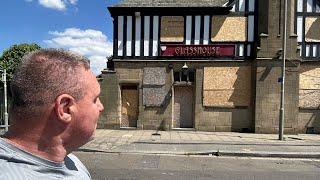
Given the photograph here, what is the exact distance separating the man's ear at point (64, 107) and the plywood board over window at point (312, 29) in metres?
20.2

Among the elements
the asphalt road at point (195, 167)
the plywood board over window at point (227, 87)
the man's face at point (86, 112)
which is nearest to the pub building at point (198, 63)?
the plywood board over window at point (227, 87)

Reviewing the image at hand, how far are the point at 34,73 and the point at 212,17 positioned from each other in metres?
19.5

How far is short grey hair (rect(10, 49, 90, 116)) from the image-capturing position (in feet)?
4.60

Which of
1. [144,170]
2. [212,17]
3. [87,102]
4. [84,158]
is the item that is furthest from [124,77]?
[87,102]

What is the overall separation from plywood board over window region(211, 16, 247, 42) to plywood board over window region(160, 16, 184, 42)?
1.48 m

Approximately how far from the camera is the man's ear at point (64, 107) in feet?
A: 4.61

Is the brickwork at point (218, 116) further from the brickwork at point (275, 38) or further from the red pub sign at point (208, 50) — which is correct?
the brickwork at point (275, 38)

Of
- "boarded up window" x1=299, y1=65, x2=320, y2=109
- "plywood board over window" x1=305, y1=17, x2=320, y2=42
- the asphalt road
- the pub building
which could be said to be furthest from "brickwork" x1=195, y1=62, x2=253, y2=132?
the asphalt road

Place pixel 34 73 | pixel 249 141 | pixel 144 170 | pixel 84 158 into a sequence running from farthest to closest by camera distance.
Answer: pixel 249 141 < pixel 84 158 < pixel 144 170 < pixel 34 73

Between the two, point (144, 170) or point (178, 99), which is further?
point (178, 99)

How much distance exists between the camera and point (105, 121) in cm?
2053

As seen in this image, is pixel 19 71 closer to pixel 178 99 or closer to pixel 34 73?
pixel 34 73

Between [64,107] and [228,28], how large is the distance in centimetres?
1948

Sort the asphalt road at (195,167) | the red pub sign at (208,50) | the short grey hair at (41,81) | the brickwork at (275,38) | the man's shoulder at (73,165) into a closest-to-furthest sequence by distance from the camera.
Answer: the short grey hair at (41,81) → the man's shoulder at (73,165) → the asphalt road at (195,167) → the brickwork at (275,38) → the red pub sign at (208,50)
